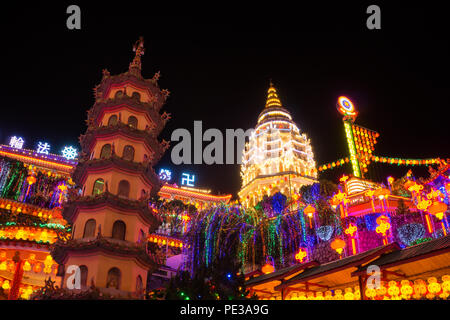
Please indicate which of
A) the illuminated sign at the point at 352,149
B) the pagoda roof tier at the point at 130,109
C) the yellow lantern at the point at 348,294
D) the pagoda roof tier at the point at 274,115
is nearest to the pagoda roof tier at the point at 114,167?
the pagoda roof tier at the point at 130,109

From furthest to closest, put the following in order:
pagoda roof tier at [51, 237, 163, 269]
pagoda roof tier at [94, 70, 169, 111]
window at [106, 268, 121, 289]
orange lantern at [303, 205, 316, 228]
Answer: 1. orange lantern at [303, 205, 316, 228]
2. pagoda roof tier at [94, 70, 169, 111]
3. pagoda roof tier at [51, 237, 163, 269]
4. window at [106, 268, 121, 289]

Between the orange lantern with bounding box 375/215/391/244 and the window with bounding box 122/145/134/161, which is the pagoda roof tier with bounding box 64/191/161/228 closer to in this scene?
the window with bounding box 122/145/134/161

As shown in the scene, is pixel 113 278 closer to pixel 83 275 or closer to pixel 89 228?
pixel 83 275

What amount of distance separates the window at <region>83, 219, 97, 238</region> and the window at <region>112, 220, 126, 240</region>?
2.71 ft

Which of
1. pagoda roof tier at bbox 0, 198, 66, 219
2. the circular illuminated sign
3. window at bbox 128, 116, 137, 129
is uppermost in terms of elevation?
the circular illuminated sign

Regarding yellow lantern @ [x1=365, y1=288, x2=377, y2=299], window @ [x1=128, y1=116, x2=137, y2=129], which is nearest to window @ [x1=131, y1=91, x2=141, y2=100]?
window @ [x1=128, y1=116, x2=137, y2=129]

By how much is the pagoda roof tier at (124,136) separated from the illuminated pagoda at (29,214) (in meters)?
5.57

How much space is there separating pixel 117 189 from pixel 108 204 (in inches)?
40.8

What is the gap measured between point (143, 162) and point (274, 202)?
18.2 metres

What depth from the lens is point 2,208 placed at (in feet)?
118

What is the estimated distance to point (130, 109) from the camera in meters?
20.0

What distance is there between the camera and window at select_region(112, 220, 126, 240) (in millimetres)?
16469

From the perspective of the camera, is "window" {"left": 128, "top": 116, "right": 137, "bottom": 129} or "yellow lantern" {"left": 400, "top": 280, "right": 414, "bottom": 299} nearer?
"yellow lantern" {"left": 400, "top": 280, "right": 414, "bottom": 299}
